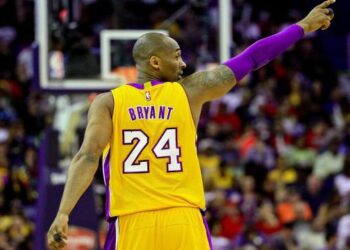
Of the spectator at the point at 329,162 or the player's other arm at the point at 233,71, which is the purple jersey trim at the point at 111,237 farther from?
the spectator at the point at 329,162

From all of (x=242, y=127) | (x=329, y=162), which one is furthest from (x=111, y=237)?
(x=242, y=127)

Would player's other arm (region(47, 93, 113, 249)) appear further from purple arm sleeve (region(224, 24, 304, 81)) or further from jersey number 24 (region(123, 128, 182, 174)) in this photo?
purple arm sleeve (region(224, 24, 304, 81))

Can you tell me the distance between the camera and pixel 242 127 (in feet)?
60.9

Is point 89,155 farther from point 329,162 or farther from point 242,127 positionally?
point 242,127

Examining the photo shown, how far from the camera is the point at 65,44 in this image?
1220cm

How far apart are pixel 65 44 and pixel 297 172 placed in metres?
6.10

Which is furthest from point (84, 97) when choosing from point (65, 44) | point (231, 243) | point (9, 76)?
point (9, 76)

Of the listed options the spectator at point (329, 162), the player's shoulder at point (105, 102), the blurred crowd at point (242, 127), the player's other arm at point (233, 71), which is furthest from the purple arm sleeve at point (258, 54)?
the spectator at point (329, 162)

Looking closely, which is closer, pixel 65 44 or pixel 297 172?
pixel 65 44

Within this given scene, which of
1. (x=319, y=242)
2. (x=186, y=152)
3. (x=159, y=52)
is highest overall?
(x=159, y=52)

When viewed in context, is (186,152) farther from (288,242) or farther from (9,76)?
(9,76)

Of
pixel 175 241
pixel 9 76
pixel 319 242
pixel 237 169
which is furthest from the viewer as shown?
pixel 9 76

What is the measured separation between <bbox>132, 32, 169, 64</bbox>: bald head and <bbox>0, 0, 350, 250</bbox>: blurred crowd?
19.4ft

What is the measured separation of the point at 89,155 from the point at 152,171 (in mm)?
395
